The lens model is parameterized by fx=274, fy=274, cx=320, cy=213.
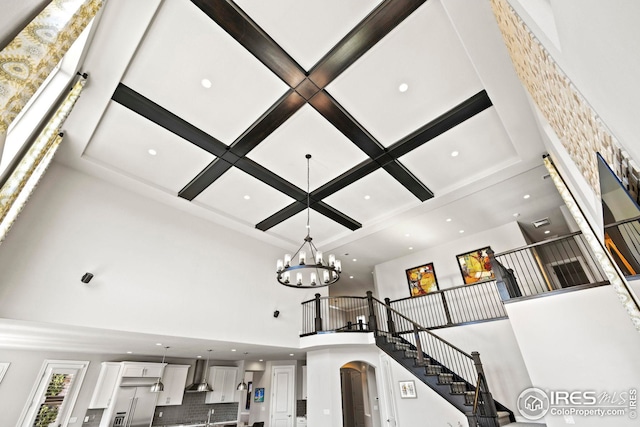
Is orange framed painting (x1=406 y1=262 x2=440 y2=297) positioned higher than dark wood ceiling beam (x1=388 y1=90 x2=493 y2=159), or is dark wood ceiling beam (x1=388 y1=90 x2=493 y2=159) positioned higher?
dark wood ceiling beam (x1=388 y1=90 x2=493 y2=159)

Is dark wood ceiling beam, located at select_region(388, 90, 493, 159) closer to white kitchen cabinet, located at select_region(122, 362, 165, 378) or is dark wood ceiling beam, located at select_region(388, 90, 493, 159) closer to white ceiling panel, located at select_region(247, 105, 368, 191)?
white ceiling panel, located at select_region(247, 105, 368, 191)

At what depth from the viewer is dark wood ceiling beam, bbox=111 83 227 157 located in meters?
4.24

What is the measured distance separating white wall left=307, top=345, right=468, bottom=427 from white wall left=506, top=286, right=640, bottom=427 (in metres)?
2.57

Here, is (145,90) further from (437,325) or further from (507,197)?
(437,325)

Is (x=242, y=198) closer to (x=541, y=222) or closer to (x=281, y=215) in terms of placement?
(x=281, y=215)

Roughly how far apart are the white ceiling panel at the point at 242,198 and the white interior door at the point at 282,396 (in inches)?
236

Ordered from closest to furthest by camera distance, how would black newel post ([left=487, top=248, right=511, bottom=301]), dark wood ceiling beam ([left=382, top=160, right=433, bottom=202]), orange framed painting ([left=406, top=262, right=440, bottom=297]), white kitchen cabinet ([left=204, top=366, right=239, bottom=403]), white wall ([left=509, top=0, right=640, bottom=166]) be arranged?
1. white wall ([left=509, top=0, right=640, bottom=166])
2. black newel post ([left=487, top=248, right=511, bottom=301])
3. dark wood ceiling beam ([left=382, top=160, right=433, bottom=202])
4. orange framed painting ([left=406, top=262, right=440, bottom=297])
5. white kitchen cabinet ([left=204, top=366, right=239, bottom=403])

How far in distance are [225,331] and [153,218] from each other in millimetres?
3098

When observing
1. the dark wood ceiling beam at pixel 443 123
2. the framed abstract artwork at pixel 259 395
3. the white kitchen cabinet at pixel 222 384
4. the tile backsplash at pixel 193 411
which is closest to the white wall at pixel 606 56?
the dark wood ceiling beam at pixel 443 123

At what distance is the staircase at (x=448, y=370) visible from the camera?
521cm

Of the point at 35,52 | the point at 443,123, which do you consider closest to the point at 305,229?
the point at 443,123

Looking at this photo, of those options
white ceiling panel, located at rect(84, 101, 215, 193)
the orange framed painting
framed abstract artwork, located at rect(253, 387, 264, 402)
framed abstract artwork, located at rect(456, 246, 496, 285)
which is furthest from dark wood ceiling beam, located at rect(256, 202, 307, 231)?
framed abstract artwork, located at rect(253, 387, 264, 402)

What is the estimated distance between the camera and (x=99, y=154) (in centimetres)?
524

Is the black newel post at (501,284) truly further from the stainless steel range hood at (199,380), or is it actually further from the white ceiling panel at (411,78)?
the stainless steel range hood at (199,380)
